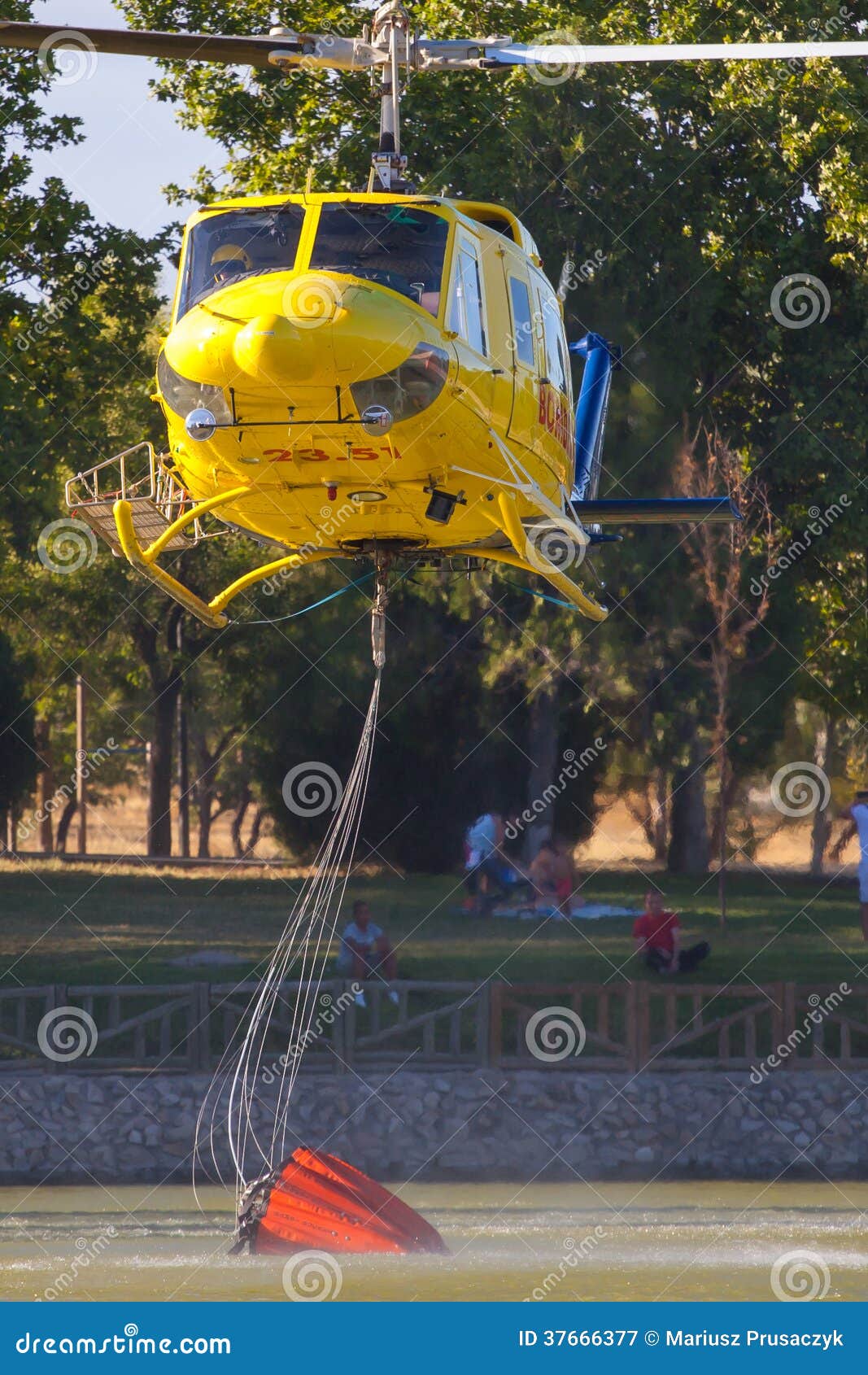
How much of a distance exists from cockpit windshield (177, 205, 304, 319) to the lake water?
728 centimetres

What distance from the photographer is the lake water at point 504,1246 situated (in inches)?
551

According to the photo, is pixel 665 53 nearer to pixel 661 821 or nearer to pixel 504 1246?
pixel 504 1246

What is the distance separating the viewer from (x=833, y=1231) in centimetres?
1599

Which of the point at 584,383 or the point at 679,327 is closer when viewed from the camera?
the point at 584,383

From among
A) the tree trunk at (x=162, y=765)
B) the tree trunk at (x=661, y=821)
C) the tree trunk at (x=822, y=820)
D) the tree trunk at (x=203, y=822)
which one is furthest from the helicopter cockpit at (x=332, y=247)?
the tree trunk at (x=203, y=822)

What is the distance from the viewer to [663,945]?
20.9 m

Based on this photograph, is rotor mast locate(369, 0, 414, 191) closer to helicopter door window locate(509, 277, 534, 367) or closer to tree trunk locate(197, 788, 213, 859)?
helicopter door window locate(509, 277, 534, 367)

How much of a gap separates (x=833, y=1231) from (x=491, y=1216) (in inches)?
113

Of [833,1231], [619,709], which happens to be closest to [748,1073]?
[833,1231]

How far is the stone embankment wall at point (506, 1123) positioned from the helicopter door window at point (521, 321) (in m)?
9.05

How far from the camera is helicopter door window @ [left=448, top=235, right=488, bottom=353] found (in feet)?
33.6

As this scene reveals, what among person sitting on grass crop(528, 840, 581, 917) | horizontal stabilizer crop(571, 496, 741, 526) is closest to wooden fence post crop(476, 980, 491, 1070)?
person sitting on grass crop(528, 840, 581, 917)

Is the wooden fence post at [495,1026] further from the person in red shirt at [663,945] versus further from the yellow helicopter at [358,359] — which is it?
the yellow helicopter at [358,359]

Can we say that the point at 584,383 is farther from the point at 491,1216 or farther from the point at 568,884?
the point at 568,884
